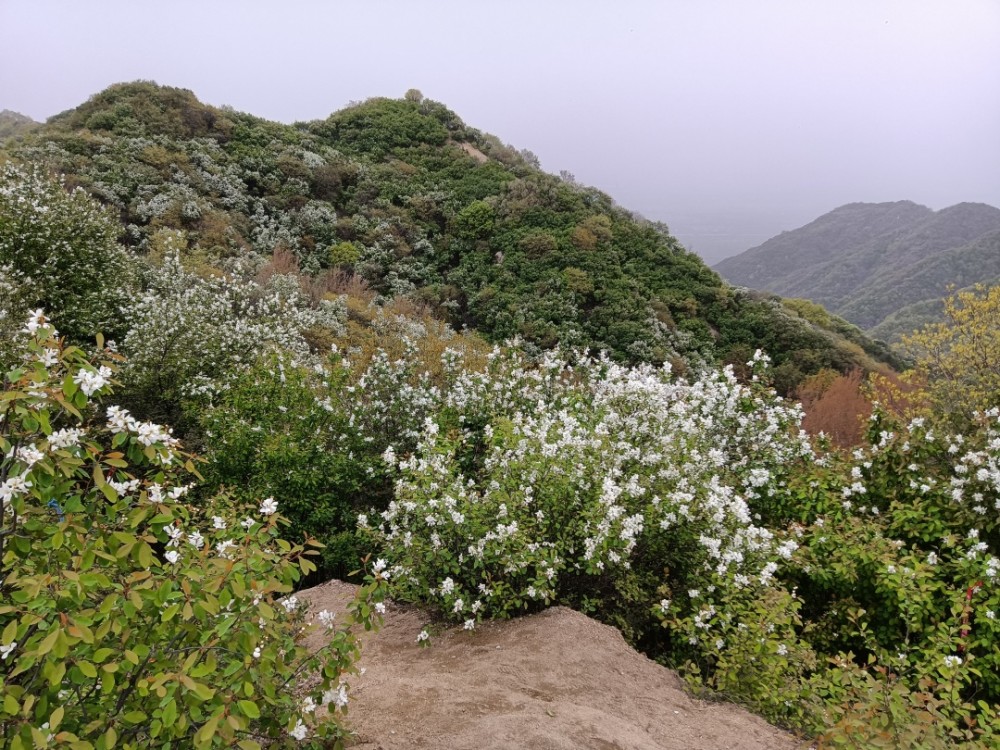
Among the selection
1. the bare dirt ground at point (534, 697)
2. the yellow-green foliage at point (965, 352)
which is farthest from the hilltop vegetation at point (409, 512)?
the bare dirt ground at point (534, 697)

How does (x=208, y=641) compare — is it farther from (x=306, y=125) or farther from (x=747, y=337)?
(x=306, y=125)

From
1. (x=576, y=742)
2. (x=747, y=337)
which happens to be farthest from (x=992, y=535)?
(x=747, y=337)

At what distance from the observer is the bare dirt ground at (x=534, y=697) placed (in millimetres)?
3455

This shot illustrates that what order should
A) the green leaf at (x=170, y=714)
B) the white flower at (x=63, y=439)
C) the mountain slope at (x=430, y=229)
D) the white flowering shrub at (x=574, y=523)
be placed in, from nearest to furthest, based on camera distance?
the green leaf at (x=170, y=714)
the white flower at (x=63, y=439)
the white flowering shrub at (x=574, y=523)
the mountain slope at (x=430, y=229)

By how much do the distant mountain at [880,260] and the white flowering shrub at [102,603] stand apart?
55.2 m

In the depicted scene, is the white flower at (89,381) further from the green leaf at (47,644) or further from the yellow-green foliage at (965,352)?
the yellow-green foliage at (965,352)

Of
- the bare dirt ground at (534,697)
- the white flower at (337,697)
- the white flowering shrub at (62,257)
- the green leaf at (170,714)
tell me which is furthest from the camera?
the white flowering shrub at (62,257)

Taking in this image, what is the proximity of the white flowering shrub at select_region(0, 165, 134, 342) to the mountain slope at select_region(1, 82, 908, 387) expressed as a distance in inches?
220

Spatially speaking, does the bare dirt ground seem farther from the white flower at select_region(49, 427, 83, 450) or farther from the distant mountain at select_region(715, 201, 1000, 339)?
the distant mountain at select_region(715, 201, 1000, 339)

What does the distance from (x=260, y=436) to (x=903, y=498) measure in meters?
7.45

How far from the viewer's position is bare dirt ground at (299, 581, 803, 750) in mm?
3455

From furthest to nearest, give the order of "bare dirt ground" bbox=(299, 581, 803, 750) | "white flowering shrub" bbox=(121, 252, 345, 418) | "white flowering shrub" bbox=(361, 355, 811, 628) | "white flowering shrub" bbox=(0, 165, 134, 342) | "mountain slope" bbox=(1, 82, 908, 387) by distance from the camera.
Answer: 1. "mountain slope" bbox=(1, 82, 908, 387)
2. "white flowering shrub" bbox=(0, 165, 134, 342)
3. "white flowering shrub" bbox=(121, 252, 345, 418)
4. "white flowering shrub" bbox=(361, 355, 811, 628)
5. "bare dirt ground" bbox=(299, 581, 803, 750)

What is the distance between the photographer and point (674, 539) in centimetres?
555

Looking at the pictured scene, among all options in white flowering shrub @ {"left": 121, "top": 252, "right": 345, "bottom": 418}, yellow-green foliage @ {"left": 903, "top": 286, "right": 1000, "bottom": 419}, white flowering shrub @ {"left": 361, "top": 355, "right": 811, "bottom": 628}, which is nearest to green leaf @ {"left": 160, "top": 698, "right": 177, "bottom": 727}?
white flowering shrub @ {"left": 361, "top": 355, "right": 811, "bottom": 628}
